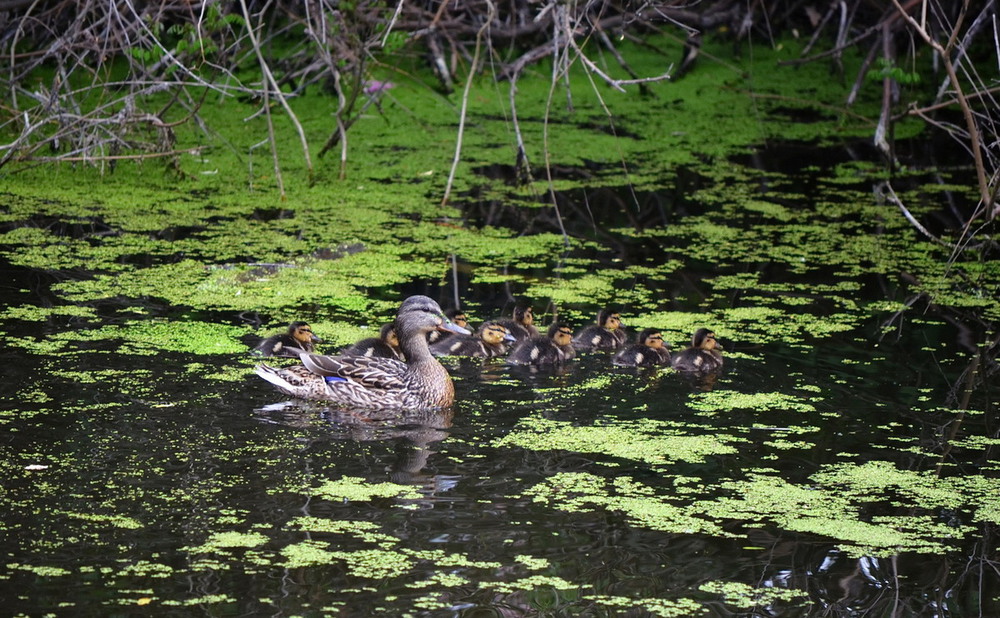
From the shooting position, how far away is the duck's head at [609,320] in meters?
A: 5.78

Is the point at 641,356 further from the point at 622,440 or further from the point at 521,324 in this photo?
the point at 622,440

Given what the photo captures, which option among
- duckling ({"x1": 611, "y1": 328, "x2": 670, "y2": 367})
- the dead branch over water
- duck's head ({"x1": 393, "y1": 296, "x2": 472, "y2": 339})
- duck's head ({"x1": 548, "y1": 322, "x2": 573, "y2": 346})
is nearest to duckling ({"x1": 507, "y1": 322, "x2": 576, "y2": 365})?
duck's head ({"x1": 548, "y1": 322, "x2": 573, "y2": 346})

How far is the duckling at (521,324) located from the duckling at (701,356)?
666 millimetres

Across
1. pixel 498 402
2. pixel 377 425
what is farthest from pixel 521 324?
pixel 377 425

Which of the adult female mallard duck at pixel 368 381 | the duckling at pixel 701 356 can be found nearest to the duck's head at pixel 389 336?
the adult female mallard duck at pixel 368 381

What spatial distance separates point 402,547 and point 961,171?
7.11 metres

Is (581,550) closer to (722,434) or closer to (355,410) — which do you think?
(722,434)

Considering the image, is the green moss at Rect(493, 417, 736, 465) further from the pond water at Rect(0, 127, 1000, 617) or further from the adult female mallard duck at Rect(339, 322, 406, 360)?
the adult female mallard duck at Rect(339, 322, 406, 360)

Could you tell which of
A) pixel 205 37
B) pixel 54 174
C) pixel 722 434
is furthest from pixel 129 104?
pixel 722 434

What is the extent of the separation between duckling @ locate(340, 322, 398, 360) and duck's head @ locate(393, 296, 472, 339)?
24cm

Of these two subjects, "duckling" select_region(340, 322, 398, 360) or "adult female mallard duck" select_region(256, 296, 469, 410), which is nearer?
"adult female mallard duck" select_region(256, 296, 469, 410)

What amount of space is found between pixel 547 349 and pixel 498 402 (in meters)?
0.56

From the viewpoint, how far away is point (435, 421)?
15.9 feet

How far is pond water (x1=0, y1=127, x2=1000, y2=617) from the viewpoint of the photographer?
11.4 ft
